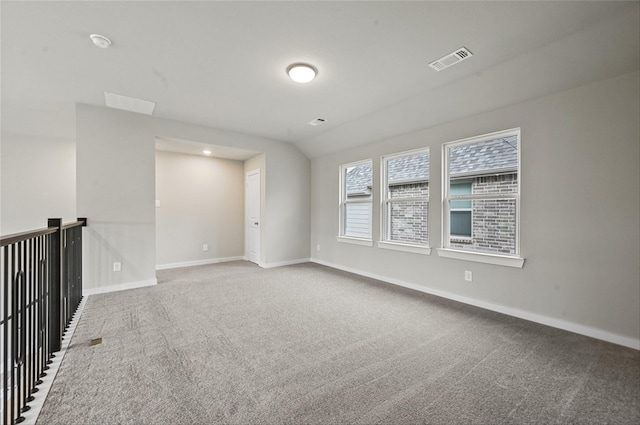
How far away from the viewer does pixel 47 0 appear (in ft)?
6.22

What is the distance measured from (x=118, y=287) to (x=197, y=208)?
2206 mm

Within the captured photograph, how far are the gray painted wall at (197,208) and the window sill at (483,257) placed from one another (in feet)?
14.7

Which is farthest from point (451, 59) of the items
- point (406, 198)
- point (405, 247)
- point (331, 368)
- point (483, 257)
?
point (331, 368)

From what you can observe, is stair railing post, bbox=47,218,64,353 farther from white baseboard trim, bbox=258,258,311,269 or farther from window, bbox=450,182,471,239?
window, bbox=450,182,471,239

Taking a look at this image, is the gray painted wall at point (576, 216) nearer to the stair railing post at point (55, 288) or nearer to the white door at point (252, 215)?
the white door at point (252, 215)

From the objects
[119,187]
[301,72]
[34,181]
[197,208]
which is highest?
[301,72]

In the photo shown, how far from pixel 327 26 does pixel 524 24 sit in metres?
1.56

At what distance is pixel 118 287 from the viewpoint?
12.6ft

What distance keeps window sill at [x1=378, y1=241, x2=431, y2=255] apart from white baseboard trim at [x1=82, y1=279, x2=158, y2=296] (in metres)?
3.69

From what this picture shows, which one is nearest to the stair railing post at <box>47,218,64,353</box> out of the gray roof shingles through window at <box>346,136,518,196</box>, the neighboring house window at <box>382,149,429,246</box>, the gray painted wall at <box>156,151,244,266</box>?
the gray painted wall at <box>156,151,244,266</box>

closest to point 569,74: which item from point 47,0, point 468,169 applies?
point 468,169

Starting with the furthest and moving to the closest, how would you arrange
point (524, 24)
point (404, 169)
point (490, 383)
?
1. point (404, 169)
2. point (524, 24)
3. point (490, 383)

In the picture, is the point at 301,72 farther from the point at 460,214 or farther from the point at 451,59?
the point at 460,214

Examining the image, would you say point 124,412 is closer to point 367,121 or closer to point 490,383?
Answer: point 490,383
